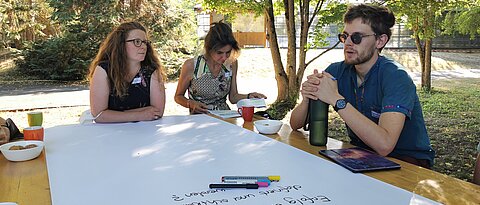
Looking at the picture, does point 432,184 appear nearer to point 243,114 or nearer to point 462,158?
point 243,114

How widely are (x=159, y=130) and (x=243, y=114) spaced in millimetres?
498

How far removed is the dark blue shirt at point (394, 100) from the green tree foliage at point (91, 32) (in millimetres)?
8644

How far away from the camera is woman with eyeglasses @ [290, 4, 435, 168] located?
1804mm

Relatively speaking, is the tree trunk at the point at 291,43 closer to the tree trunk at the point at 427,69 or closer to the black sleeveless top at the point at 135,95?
the black sleeveless top at the point at 135,95

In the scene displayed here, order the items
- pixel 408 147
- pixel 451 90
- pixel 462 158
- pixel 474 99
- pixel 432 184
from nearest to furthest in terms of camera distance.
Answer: pixel 432 184, pixel 408 147, pixel 462 158, pixel 474 99, pixel 451 90

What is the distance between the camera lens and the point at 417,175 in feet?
4.81

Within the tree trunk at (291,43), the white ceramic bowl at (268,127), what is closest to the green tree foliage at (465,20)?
the tree trunk at (291,43)

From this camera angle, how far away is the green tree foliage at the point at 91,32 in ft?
34.2

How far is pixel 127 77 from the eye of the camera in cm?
275

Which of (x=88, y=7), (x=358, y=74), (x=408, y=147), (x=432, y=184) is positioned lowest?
(x=408, y=147)

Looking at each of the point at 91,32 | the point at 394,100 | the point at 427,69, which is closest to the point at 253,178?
the point at 394,100

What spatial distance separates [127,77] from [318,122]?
Answer: 139 centimetres

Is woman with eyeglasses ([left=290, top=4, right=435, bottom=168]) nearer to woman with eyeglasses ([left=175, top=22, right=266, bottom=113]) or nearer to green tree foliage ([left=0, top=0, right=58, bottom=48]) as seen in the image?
woman with eyeglasses ([left=175, top=22, right=266, bottom=113])

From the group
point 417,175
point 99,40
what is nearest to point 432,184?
point 417,175
